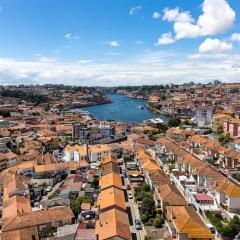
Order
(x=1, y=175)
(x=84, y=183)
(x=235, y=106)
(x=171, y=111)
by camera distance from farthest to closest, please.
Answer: (x=171, y=111) < (x=235, y=106) < (x=1, y=175) < (x=84, y=183)

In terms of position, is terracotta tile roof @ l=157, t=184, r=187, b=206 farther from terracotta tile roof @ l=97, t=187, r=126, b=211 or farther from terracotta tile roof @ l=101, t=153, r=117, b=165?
terracotta tile roof @ l=101, t=153, r=117, b=165

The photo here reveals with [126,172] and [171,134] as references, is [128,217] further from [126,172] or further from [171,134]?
[171,134]

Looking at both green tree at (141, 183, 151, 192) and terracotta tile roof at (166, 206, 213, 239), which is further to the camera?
green tree at (141, 183, 151, 192)

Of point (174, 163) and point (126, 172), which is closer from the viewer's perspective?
point (126, 172)

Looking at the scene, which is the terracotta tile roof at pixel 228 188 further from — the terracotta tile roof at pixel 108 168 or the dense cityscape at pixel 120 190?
the terracotta tile roof at pixel 108 168

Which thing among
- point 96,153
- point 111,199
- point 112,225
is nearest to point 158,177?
point 111,199

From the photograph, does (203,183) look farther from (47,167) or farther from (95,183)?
(47,167)

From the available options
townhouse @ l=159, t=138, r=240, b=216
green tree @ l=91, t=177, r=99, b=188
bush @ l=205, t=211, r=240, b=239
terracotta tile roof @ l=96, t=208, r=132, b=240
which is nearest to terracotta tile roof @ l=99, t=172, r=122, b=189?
green tree @ l=91, t=177, r=99, b=188

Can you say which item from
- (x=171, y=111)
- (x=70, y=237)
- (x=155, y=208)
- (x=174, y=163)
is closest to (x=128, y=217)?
(x=155, y=208)

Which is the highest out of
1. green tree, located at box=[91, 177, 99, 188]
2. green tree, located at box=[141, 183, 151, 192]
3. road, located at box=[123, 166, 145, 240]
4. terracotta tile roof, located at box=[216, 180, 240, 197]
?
terracotta tile roof, located at box=[216, 180, 240, 197]
